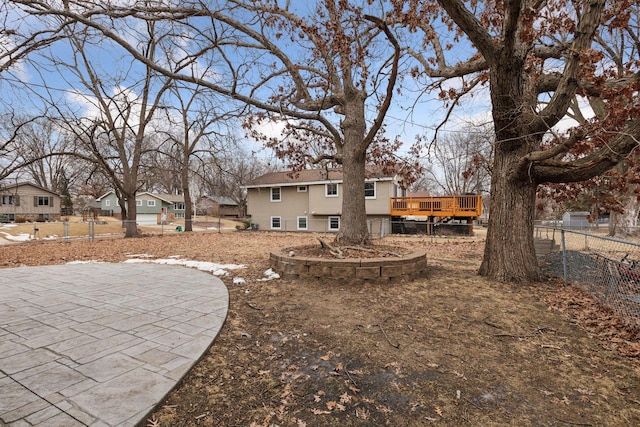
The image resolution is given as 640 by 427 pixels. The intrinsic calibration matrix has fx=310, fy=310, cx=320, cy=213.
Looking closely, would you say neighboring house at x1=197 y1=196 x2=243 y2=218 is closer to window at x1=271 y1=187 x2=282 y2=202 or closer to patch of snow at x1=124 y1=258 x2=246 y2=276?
window at x1=271 y1=187 x2=282 y2=202

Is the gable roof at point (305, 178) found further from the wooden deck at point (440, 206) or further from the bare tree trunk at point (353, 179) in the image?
the bare tree trunk at point (353, 179)

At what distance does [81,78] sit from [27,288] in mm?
13626

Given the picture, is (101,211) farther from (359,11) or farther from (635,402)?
(635,402)

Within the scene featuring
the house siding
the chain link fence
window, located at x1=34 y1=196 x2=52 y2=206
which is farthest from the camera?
window, located at x1=34 y1=196 x2=52 y2=206

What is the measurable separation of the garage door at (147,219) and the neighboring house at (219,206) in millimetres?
8346

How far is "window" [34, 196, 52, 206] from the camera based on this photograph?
33531 millimetres

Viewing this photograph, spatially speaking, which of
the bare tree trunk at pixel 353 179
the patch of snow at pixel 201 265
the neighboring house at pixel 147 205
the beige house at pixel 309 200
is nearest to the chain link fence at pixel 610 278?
the bare tree trunk at pixel 353 179

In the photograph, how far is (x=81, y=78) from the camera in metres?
14.6

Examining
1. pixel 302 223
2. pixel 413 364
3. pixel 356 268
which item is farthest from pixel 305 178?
pixel 413 364

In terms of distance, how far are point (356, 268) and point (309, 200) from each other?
687 inches

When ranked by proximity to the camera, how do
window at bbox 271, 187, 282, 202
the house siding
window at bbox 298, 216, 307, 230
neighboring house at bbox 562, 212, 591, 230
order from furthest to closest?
neighboring house at bbox 562, 212, 591, 230 < window at bbox 271, 187, 282, 202 < window at bbox 298, 216, 307, 230 < the house siding

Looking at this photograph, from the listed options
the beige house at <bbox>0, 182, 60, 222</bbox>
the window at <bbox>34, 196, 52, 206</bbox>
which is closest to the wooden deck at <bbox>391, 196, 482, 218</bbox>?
the beige house at <bbox>0, 182, 60, 222</bbox>

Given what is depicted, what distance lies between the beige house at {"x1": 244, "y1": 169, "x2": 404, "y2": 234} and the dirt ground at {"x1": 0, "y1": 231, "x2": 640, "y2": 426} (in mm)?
15234

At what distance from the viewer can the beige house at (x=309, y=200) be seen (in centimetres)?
2027
